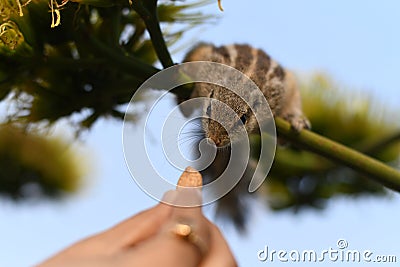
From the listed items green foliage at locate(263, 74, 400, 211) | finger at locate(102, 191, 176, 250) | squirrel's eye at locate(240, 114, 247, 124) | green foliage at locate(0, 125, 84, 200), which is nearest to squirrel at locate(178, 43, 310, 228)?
squirrel's eye at locate(240, 114, 247, 124)

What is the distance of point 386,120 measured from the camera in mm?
2203

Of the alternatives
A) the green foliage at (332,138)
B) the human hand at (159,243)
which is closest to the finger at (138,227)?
the human hand at (159,243)

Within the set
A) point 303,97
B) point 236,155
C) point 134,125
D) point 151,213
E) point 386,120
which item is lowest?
point 386,120

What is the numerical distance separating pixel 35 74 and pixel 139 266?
610 mm

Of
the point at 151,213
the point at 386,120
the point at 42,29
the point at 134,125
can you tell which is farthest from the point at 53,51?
the point at 386,120

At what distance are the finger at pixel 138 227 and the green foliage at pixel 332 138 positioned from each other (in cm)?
129

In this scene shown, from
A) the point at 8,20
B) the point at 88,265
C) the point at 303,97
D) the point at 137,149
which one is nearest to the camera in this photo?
the point at 88,265

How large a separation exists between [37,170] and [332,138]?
1.11 m

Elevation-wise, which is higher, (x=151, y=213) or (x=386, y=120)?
(x=151, y=213)

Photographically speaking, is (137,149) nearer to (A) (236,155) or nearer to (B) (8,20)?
(A) (236,155)

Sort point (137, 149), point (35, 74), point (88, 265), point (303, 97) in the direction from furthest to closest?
point (303, 97)
point (35, 74)
point (137, 149)
point (88, 265)

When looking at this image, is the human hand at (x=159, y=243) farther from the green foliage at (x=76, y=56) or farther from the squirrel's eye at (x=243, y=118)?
the green foliage at (x=76, y=56)

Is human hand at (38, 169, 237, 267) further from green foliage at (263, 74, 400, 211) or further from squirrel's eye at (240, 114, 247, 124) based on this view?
green foliage at (263, 74, 400, 211)

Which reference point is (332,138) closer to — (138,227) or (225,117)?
(225,117)
